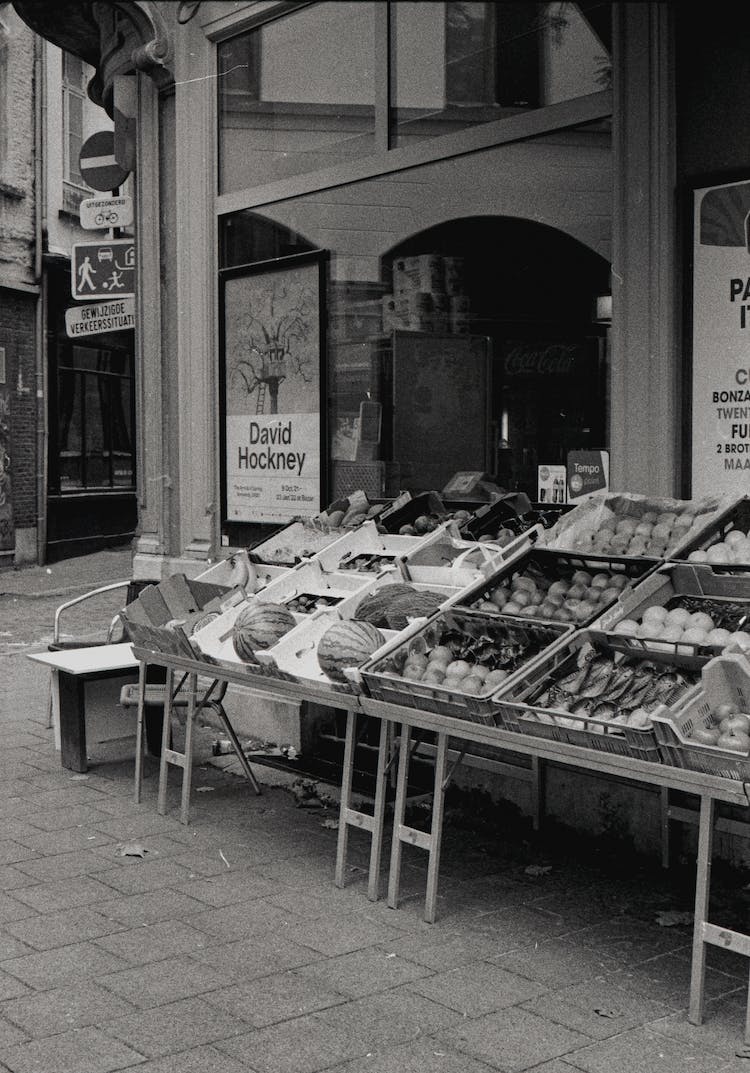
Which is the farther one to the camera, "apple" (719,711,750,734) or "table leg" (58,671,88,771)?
"table leg" (58,671,88,771)

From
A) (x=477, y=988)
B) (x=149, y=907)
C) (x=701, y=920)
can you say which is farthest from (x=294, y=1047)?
(x=149, y=907)

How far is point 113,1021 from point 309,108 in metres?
6.45

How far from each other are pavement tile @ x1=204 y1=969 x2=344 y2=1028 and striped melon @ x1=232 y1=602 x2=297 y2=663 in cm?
150

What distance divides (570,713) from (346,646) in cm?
114

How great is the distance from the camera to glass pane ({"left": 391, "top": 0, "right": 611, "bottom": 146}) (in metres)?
6.59

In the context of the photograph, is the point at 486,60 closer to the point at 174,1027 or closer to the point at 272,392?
the point at 272,392

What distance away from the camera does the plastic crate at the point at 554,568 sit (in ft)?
16.2

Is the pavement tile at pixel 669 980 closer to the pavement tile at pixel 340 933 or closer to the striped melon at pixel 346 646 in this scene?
the pavement tile at pixel 340 933

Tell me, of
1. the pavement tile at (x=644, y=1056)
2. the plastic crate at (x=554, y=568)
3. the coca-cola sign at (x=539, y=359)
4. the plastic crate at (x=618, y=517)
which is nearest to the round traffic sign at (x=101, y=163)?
the coca-cola sign at (x=539, y=359)

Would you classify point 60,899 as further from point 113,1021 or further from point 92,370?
point 92,370

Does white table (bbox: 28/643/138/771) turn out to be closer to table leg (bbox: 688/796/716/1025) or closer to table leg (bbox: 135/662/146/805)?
table leg (bbox: 135/662/146/805)

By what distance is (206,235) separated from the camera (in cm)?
898

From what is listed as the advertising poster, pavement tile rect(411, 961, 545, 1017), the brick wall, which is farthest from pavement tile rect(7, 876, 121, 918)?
the brick wall

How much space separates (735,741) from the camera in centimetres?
363
